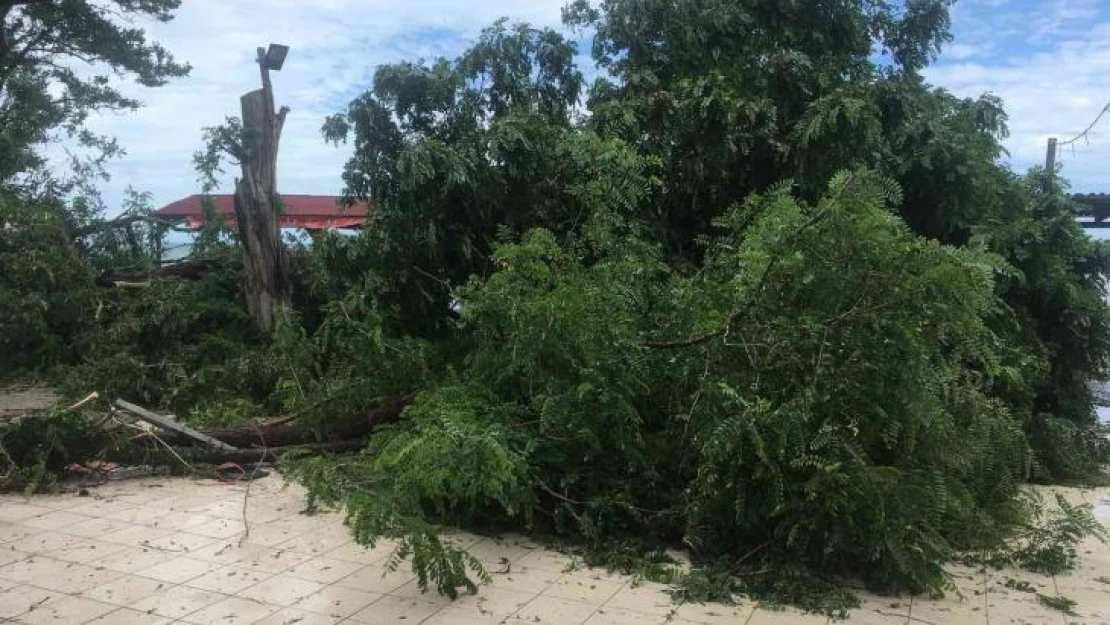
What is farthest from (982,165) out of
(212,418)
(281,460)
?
(212,418)

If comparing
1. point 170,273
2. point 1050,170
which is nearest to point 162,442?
point 170,273

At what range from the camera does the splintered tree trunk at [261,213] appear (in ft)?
36.1

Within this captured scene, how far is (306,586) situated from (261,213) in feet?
24.7

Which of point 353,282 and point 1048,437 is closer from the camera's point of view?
point 1048,437

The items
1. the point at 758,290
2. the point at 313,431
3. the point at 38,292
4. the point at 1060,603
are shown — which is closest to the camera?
the point at 1060,603

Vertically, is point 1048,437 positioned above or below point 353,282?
below

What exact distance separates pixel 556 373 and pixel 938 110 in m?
5.04

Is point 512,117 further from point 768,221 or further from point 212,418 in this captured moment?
point 212,418

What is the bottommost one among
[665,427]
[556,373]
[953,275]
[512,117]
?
[665,427]

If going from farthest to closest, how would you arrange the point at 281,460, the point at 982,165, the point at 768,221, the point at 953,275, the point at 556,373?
the point at 982,165 → the point at 281,460 → the point at 556,373 → the point at 768,221 → the point at 953,275

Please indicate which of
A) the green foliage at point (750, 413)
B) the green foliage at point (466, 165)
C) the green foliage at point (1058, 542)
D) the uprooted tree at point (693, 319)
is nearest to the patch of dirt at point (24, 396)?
the uprooted tree at point (693, 319)

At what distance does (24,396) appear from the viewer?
10.4m

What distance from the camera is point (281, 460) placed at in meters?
6.50

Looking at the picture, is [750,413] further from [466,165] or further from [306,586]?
[466,165]
